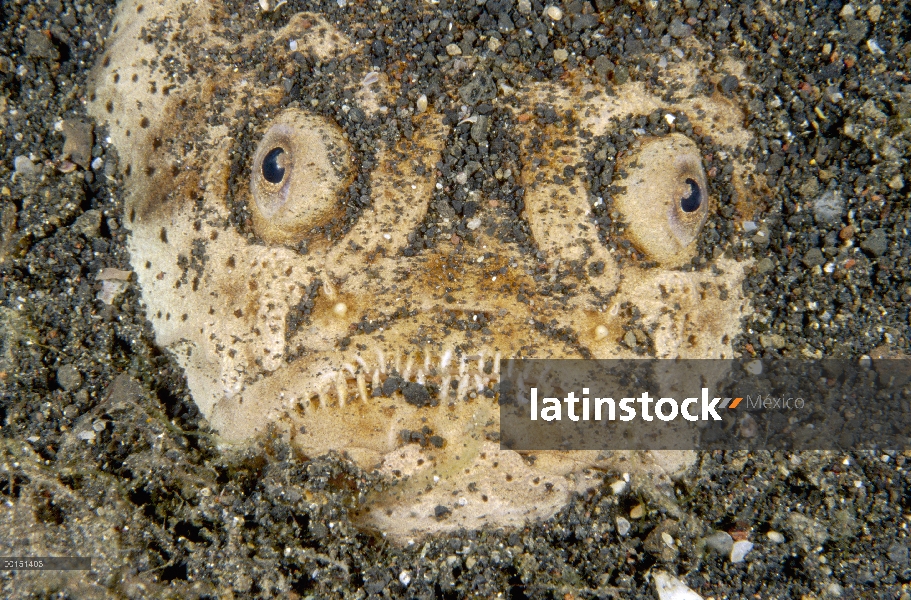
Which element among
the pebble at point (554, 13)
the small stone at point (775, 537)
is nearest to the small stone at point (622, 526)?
the small stone at point (775, 537)

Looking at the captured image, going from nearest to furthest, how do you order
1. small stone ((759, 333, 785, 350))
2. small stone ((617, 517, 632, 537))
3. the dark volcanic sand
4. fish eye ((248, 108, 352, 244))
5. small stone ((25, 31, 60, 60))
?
fish eye ((248, 108, 352, 244)) < the dark volcanic sand < small stone ((617, 517, 632, 537)) < small stone ((759, 333, 785, 350)) < small stone ((25, 31, 60, 60))

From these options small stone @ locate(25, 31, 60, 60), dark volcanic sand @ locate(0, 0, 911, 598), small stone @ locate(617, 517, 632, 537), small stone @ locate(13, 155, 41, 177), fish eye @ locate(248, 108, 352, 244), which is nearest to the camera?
fish eye @ locate(248, 108, 352, 244)

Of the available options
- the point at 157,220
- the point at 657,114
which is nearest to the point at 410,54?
the point at 657,114

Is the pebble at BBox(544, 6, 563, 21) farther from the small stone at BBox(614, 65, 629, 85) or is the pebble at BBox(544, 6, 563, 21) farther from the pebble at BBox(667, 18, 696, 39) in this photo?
the pebble at BBox(667, 18, 696, 39)

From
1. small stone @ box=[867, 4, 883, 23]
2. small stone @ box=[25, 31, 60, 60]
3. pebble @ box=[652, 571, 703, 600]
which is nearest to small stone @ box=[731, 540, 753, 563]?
pebble @ box=[652, 571, 703, 600]

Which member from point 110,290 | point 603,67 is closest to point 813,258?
point 603,67

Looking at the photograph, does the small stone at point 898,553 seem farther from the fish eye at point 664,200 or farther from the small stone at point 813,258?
the fish eye at point 664,200

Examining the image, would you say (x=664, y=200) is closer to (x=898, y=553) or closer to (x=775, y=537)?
(x=775, y=537)
